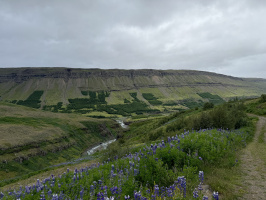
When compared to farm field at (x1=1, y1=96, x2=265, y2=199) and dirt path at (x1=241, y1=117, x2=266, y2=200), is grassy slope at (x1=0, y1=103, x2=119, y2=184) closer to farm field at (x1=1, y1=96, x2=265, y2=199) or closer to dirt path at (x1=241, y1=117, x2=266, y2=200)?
farm field at (x1=1, y1=96, x2=265, y2=199)

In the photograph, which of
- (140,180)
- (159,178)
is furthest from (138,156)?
(159,178)

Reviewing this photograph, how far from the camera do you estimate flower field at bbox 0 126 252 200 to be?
520 cm

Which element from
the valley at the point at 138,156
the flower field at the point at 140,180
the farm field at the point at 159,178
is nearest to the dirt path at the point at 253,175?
the farm field at the point at 159,178

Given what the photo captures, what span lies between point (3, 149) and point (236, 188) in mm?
53876

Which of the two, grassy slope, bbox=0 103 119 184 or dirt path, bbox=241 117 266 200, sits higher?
dirt path, bbox=241 117 266 200

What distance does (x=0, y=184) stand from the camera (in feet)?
80.6

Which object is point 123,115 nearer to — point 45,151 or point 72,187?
point 45,151

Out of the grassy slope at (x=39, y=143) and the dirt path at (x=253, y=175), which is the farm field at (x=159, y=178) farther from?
the grassy slope at (x=39, y=143)

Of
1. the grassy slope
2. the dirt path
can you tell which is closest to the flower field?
the dirt path

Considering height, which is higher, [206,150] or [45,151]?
[206,150]

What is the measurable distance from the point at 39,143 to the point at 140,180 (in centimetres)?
5849

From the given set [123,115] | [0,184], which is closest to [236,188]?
→ [0,184]

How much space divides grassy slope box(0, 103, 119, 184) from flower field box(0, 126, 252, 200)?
136ft

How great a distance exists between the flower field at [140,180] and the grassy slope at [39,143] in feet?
136
